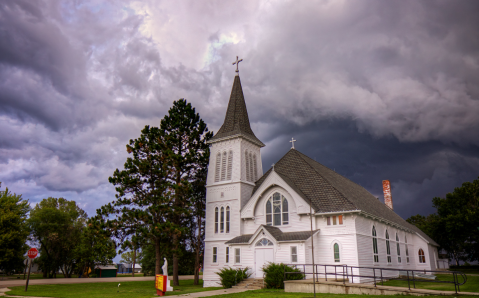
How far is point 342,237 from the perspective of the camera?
25.1 metres

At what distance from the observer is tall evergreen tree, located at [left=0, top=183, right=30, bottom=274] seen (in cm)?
3391

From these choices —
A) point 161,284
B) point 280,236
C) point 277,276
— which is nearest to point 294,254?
point 280,236

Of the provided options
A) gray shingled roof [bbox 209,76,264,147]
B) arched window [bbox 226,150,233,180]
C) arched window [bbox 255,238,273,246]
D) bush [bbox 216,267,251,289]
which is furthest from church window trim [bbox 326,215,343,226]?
gray shingled roof [bbox 209,76,264,147]

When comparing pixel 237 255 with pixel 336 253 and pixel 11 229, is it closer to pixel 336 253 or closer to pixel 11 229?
pixel 336 253

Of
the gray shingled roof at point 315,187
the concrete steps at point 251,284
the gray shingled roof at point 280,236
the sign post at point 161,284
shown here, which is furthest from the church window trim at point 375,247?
the sign post at point 161,284

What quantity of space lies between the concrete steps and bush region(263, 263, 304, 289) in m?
0.94

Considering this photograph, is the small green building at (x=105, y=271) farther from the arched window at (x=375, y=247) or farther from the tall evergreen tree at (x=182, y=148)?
the arched window at (x=375, y=247)

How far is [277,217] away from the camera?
28094 mm

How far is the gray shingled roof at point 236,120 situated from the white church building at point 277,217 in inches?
4.0

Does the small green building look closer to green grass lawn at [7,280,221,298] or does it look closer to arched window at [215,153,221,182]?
green grass lawn at [7,280,221,298]

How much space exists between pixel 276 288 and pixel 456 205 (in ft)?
134

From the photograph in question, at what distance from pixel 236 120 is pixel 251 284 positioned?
16.2 metres

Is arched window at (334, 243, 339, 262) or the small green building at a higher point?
arched window at (334, 243, 339, 262)

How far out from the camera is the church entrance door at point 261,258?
25.7 meters
